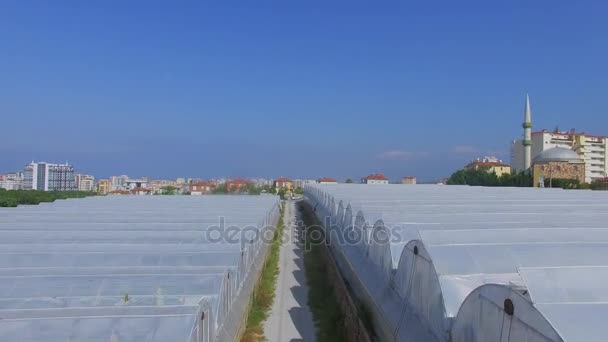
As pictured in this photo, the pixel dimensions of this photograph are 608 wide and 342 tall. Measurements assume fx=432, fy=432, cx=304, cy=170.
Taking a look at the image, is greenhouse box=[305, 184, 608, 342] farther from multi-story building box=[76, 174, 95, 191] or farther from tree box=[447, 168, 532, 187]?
multi-story building box=[76, 174, 95, 191]

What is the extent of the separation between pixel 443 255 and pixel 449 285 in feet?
1.68

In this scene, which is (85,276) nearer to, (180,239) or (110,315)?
(110,315)

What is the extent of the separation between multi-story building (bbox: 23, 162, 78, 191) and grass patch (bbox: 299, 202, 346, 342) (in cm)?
6413

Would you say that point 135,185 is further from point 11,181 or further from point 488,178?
point 488,178

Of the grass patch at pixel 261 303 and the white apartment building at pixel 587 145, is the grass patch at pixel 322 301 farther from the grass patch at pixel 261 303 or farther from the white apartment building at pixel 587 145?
the white apartment building at pixel 587 145

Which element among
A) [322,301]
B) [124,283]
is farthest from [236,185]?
[124,283]

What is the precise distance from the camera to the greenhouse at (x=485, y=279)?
281 centimetres

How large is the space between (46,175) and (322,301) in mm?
70580

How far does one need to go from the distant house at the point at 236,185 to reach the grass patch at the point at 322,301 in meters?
24.6

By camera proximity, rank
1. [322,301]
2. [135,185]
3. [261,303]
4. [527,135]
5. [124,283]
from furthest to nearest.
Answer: [135,185], [527,135], [322,301], [261,303], [124,283]

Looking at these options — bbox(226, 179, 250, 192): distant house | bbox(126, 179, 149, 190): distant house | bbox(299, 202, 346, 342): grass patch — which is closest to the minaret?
bbox(226, 179, 250, 192): distant house

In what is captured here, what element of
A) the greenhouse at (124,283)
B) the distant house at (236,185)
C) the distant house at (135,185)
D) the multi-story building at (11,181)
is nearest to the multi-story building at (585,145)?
the distant house at (236,185)

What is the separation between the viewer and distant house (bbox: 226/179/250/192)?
3919 cm

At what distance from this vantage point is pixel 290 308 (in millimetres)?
9156
